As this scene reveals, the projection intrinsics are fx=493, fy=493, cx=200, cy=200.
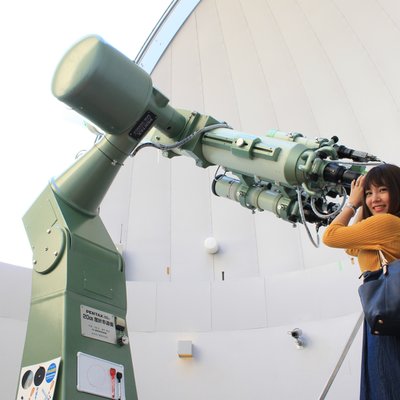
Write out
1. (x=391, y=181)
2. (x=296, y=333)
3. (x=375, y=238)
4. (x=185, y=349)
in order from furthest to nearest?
(x=185, y=349), (x=296, y=333), (x=391, y=181), (x=375, y=238)

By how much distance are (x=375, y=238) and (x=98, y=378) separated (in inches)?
51.6

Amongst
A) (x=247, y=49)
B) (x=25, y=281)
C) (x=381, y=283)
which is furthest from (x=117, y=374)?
(x=247, y=49)

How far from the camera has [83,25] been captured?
948cm

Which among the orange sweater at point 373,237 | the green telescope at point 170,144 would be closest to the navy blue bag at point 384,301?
the orange sweater at point 373,237

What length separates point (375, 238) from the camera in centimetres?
192

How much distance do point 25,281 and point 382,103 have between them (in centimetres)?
532

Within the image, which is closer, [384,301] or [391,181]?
[384,301]

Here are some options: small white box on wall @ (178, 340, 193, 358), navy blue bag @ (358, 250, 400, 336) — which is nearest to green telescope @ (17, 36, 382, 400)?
navy blue bag @ (358, 250, 400, 336)

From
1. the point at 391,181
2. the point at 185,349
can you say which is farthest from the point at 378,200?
the point at 185,349

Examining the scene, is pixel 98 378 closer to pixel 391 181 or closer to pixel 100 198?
pixel 100 198

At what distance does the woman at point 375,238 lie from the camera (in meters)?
1.80

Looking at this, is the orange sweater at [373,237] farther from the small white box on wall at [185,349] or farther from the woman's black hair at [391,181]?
the small white box on wall at [185,349]

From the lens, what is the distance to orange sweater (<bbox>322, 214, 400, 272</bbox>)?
1.91m

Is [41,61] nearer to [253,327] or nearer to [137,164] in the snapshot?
[137,164]
